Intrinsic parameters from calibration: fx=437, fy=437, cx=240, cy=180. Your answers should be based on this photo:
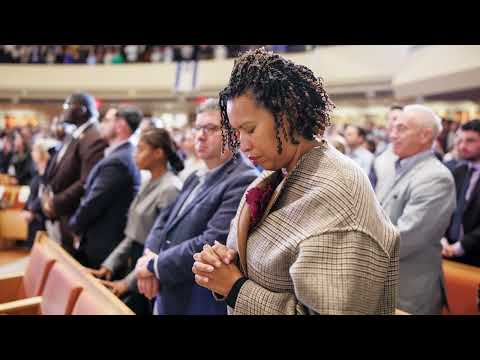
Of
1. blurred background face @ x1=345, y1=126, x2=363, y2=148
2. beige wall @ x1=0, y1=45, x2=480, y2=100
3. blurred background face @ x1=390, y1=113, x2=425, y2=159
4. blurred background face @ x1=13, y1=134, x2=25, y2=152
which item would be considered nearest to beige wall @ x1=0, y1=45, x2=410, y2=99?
beige wall @ x1=0, y1=45, x2=480, y2=100

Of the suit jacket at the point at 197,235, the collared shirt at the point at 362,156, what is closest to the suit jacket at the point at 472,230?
the collared shirt at the point at 362,156

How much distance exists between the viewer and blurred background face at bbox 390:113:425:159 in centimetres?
232

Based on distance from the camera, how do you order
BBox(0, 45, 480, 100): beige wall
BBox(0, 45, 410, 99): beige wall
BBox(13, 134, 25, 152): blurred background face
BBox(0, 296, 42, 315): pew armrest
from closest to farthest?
BBox(0, 296, 42, 315): pew armrest < BBox(13, 134, 25, 152): blurred background face < BBox(0, 45, 480, 100): beige wall < BBox(0, 45, 410, 99): beige wall

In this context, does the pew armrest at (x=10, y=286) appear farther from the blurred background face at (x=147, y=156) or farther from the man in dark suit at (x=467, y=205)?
the man in dark suit at (x=467, y=205)

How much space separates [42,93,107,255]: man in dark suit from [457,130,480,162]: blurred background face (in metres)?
2.53

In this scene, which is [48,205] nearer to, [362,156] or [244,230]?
[244,230]

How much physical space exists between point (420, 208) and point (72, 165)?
2.33m

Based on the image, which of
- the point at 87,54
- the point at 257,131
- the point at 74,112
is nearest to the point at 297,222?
the point at 257,131

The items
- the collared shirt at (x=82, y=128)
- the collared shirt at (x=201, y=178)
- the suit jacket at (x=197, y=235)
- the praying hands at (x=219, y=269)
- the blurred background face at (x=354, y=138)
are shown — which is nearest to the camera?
the praying hands at (x=219, y=269)

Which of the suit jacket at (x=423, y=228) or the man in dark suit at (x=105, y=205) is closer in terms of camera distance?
the suit jacket at (x=423, y=228)

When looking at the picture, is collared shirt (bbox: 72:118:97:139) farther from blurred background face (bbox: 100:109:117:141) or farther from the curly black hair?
the curly black hair

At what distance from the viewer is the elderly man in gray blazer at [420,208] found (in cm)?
214

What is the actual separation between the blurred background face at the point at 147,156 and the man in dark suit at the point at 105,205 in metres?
0.28
